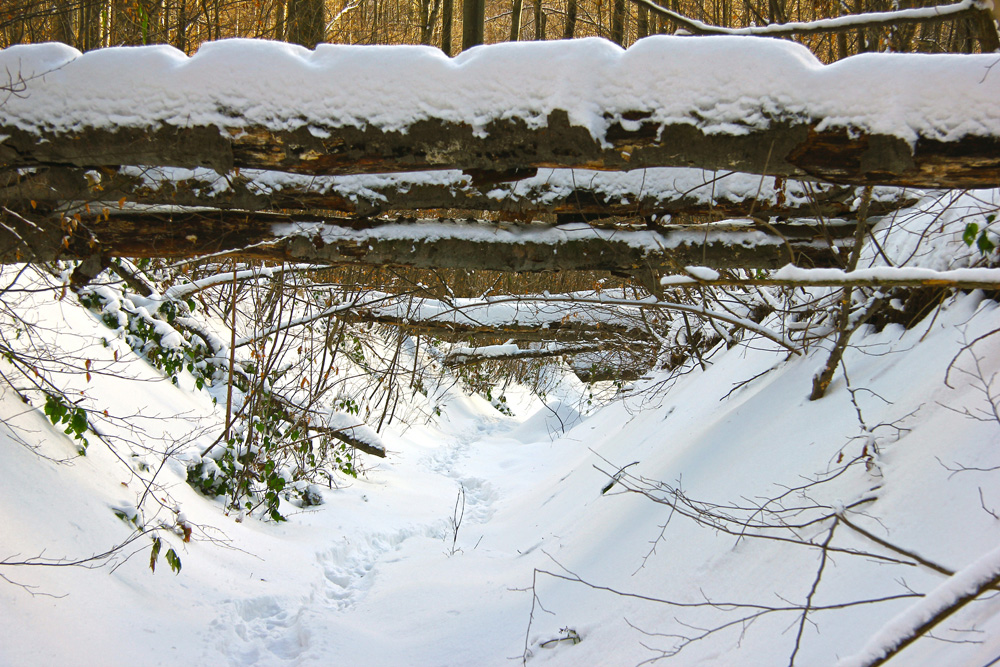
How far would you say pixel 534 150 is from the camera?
2.46 metres

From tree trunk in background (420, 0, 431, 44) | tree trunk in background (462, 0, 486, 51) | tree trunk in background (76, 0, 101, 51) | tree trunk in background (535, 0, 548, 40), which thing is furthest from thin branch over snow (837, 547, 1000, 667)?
tree trunk in background (420, 0, 431, 44)

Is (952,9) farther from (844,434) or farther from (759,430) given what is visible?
(759,430)

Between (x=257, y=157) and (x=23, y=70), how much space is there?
3.47ft

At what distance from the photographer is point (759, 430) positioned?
362cm

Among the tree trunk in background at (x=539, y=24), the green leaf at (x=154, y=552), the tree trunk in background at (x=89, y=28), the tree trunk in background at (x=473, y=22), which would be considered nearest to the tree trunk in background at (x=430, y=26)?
the tree trunk in background at (x=539, y=24)

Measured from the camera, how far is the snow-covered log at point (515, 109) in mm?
2254

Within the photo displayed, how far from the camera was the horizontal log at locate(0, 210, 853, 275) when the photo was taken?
3.15 metres

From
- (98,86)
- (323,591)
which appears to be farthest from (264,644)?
(98,86)

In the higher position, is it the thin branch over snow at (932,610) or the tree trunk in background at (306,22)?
the tree trunk in background at (306,22)

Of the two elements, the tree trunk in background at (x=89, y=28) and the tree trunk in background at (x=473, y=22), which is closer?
the tree trunk in background at (x=473, y=22)

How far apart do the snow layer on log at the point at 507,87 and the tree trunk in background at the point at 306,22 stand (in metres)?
6.16

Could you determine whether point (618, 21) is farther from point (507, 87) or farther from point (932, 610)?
point (932, 610)

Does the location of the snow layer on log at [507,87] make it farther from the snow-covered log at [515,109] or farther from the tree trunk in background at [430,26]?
the tree trunk in background at [430,26]

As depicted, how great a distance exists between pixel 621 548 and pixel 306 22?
8121 mm
